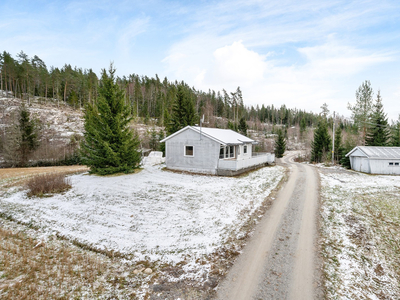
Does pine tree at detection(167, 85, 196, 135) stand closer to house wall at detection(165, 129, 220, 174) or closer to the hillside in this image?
the hillside

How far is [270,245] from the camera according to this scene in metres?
6.66

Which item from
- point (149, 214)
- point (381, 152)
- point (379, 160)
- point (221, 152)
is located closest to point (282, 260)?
point (149, 214)

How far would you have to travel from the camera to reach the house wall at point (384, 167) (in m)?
19.5

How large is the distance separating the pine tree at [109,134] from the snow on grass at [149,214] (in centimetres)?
327

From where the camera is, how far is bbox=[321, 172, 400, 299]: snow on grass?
477cm

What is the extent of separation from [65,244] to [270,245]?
7127mm

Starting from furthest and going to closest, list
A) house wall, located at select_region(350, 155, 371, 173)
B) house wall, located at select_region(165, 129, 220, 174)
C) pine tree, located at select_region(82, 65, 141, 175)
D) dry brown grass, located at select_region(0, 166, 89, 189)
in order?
house wall, located at select_region(350, 155, 371, 173), house wall, located at select_region(165, 129, 220, 174), pine tree, located at select_region(82, 65, 141, 175), dry brown grass, located at select_region(0, 166, 89, 189)

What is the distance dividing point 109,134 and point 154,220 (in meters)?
11.5

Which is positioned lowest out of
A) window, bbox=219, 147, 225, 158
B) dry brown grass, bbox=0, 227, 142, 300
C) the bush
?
dry brown grass, bbox=0, 227, 142, 300

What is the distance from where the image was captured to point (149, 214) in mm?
9320

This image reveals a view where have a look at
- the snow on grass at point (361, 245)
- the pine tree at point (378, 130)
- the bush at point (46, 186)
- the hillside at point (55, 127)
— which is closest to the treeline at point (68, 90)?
the hillside at point (55, 127)

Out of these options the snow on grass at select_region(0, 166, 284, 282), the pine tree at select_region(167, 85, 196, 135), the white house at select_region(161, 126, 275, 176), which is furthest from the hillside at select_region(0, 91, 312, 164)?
the snow on grass at select_region(0, 166, 284, 282)

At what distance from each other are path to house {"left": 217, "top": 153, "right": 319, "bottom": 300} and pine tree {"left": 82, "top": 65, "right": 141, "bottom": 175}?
1374cm

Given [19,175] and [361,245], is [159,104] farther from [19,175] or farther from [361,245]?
[361,245]
